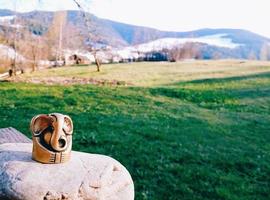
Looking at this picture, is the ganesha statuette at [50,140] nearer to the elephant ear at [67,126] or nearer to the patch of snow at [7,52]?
the elephant ear at [67,126]

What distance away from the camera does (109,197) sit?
5.43 m

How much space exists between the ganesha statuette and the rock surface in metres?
0.09

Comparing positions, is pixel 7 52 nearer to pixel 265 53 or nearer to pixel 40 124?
pixel 40 124

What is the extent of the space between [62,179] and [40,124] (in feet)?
2.83

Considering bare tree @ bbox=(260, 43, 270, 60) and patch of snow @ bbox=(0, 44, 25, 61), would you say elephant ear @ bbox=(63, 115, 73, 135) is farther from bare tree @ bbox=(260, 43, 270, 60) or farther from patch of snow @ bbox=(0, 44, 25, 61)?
bare tree @ bbox=(260, 43, 270, 60)

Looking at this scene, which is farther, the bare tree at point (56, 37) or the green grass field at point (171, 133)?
the bare tree at point (56, 37)

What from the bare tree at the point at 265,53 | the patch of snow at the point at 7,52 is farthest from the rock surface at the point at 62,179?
the bare tree at the point at 265,53

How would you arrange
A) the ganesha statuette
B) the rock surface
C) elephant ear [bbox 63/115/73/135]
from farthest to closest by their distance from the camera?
1. elephant ear [bbox 63/115/73/135]
2. the ganesha statuette
3. the rock surface

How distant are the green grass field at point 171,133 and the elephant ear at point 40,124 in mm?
3034

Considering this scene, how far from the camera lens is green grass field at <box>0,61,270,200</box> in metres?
8.89

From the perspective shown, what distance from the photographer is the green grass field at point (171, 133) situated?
8.89m

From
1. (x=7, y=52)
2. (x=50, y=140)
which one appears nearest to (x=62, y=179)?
(x=50, y=140)

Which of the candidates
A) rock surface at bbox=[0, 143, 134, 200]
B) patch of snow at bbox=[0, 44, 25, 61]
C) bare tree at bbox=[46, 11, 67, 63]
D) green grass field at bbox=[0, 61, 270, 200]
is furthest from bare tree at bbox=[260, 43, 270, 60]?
rock surface at bbox=[0, 143, 134, 200]

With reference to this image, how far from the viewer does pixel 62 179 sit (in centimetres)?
520
